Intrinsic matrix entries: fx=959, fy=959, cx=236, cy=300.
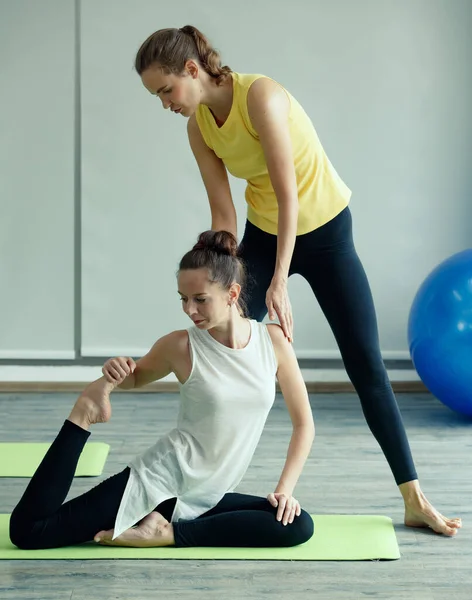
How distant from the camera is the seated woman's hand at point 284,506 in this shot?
2375 mm

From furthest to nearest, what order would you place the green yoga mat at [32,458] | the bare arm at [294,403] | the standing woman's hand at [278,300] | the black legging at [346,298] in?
the green yoga mat at [32,458] → the black legging at [346,298] → the bare arm at [294,403] → the standing woman's hand at [278,300]

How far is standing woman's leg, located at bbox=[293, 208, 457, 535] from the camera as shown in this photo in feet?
8.32

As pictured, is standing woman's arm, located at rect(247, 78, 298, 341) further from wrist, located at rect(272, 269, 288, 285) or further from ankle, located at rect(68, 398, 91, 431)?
ankle, located at rect(68, 398, 91, 431)

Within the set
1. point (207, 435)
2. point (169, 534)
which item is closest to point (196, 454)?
point (207, 435)

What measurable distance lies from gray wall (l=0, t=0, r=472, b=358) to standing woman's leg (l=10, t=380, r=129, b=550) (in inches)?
87.0

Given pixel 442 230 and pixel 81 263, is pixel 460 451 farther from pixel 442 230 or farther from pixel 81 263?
pixel 81 263

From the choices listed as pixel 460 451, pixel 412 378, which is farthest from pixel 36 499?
pixel 412 378

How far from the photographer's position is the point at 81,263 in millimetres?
4508

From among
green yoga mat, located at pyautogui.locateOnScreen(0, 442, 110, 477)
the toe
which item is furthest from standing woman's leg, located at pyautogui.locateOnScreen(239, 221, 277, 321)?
green yoga mat, located at pyautogui.locateOnScreen(0, 442, 110, 477)

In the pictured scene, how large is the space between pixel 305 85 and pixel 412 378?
1478 mm

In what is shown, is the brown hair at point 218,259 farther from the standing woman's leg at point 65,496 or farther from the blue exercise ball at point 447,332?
the blue exercise ball at point 447,332

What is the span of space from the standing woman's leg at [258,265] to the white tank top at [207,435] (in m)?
0.15

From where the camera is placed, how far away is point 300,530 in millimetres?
2416

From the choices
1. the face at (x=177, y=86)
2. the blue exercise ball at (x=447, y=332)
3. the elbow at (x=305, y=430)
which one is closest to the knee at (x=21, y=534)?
the elbow at (x=305, y=430)
